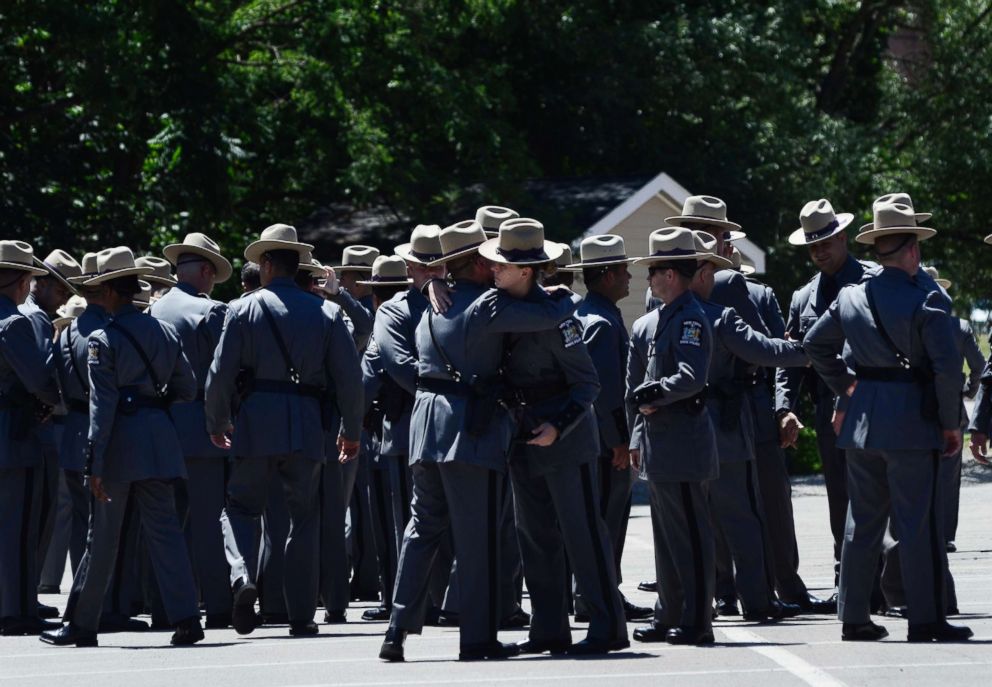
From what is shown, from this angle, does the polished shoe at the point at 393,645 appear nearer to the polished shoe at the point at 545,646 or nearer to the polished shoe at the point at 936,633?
the polished shoe at the point at 545,646

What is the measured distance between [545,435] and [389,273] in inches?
143

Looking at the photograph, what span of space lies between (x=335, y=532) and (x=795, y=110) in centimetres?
2222

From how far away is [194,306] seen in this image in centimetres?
1092

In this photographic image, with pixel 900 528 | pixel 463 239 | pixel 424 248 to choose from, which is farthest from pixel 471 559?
pixel 424 248

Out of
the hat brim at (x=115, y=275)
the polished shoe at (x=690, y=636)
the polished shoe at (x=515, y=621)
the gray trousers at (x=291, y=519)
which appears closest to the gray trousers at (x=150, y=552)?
the gray trousers at (x=291, y=519)

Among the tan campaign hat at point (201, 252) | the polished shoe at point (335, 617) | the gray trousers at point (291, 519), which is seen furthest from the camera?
the tan campaign hat at point (201, 252)

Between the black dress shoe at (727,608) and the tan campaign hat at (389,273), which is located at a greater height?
the tan campaign hat at (389,273)

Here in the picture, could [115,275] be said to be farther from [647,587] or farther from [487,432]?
[647,587]

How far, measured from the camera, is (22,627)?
1044 cm

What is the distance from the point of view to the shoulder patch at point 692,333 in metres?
8.98

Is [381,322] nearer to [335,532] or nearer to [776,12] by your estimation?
[335,532]

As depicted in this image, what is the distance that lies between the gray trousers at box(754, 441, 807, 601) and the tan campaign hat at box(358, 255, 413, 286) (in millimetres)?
2647

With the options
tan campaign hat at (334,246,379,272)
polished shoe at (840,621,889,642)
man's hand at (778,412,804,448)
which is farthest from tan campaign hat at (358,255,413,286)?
polished shoe at (840,621,889,642)

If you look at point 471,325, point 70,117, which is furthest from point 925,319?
point 70,117
